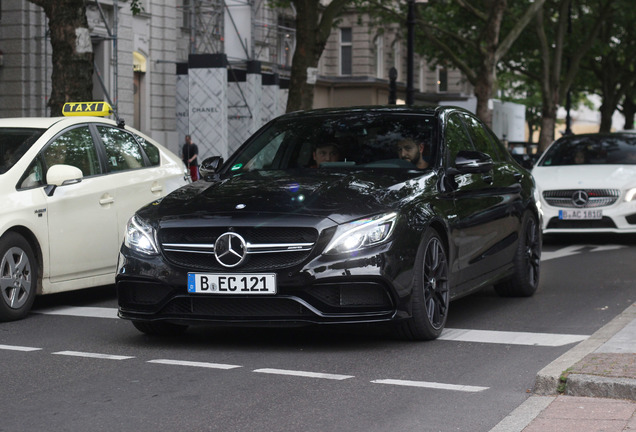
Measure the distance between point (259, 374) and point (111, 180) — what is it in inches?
163

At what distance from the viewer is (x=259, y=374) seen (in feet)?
22.1

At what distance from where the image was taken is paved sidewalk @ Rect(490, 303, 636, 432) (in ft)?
17.8

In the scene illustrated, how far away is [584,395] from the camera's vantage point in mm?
5980

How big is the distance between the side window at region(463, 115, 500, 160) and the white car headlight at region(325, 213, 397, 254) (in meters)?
2.40

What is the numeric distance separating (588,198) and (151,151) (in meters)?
6.77

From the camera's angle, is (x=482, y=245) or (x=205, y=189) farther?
(x=482, y=245)

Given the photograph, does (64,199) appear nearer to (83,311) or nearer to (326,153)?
(83,311)

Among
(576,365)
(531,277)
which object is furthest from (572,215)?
(576,365)

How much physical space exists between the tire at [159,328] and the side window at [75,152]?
2.10 m

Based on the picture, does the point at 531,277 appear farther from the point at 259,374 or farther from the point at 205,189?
the point at 259,374

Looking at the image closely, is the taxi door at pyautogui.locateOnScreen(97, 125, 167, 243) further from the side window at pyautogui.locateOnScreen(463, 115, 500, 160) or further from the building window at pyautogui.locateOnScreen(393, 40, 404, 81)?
the building window at pyautogui.locateOnScreen(393, 40, 404, 81)

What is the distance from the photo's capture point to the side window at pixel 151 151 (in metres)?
11.2

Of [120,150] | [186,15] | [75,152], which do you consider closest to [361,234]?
[75,152]

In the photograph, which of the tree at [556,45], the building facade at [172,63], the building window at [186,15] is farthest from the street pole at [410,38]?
the building window at [186,15]
